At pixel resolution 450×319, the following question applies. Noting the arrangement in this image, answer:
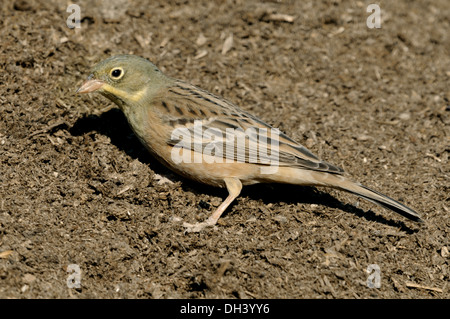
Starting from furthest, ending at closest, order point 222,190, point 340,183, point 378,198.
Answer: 1. point 222,190
2. point 340,183
3. point 378,198

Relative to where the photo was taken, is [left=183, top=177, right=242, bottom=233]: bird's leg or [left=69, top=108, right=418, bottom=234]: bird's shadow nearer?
[left=183, top=177, right=242, bottom=233]: bird's leg

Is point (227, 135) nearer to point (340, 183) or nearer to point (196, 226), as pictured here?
point (196, 226)

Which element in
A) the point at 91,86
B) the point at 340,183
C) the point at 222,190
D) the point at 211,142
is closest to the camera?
the point at 340,183

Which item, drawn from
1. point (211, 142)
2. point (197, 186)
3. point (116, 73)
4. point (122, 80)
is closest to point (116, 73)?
point (116, 73)

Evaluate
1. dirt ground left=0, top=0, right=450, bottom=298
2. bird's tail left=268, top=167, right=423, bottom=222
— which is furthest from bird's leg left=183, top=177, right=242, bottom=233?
bird's tail left=268, top=167, right=423, bottom=222

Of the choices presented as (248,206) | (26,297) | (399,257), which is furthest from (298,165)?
(26,297)

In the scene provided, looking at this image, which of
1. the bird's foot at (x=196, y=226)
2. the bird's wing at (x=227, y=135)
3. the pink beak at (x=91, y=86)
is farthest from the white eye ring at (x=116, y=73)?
the bird's foot at (x=196, y=226)

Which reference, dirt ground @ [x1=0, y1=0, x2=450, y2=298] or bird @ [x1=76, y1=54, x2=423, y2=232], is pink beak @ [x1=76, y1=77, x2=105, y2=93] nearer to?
bird @ [x1=76, y1=54, x2=423, y2=232]
